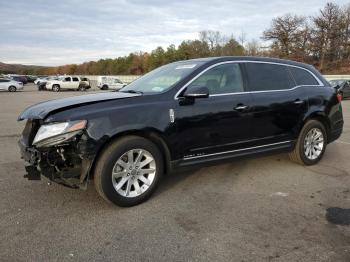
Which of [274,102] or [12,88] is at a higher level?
[274,102]

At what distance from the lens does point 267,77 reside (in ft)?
17.9

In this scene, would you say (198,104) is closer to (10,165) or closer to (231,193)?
(231,193)

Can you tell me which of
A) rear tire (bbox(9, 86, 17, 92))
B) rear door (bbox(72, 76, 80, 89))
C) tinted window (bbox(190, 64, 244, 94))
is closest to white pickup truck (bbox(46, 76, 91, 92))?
rear door (bbox(72, 76, 80, 89))

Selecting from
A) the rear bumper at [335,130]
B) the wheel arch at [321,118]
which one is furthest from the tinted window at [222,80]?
the rear bumper at [335,130]

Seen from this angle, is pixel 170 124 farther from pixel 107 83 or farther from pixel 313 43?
pixel 313 43

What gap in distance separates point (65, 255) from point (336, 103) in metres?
5.22

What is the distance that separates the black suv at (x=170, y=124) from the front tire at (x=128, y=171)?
0.01m

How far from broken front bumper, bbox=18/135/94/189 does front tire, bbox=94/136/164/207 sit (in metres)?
0.16

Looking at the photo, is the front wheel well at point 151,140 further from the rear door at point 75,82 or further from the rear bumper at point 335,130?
the rear door at point 75,82

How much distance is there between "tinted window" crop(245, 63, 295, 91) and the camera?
5.24m

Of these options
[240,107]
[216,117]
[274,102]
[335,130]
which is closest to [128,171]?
[216,117]

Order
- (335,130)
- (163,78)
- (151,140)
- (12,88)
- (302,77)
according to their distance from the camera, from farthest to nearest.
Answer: (12,88)
(335,130)
(302,77)
(163,78)
(151,140)

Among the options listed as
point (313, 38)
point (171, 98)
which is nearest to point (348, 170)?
point (171, 98)

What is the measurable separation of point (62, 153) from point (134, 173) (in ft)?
2.78
